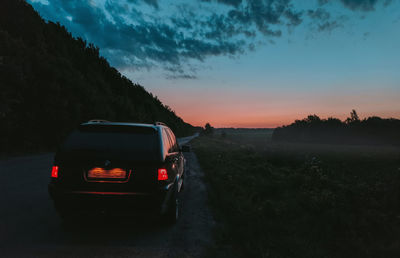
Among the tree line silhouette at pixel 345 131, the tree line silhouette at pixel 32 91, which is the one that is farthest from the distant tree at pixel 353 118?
the tree line silhouette at pixel 32 91

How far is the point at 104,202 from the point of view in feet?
12.3

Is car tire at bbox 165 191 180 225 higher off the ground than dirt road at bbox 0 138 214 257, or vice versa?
car tire at bbox 165 191 180 225

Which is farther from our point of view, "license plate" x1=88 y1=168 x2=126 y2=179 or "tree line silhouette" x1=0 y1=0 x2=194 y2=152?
"tree line silhouette" x1=0 y1=0 x2=194 y2=152

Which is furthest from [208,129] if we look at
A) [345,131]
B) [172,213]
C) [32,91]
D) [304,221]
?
[172,213]

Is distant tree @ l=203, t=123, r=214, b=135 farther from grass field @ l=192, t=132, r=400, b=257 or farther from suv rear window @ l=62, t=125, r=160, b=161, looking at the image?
suv rear window @ l=62, t=125, r=160, b=161

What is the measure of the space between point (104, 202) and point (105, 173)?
0.44 meters

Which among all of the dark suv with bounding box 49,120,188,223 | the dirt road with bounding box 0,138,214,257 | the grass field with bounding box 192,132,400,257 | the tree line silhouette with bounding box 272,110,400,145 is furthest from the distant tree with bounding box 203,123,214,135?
the dark suv with bounding box 49,120,188,223

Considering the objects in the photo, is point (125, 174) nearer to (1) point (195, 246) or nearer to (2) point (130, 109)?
(1) point (195, 246)

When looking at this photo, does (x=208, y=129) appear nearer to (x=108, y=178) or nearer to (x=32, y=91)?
(x=32, y=91)

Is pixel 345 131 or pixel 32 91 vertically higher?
pixel 32 91

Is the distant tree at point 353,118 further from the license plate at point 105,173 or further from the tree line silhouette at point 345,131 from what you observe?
the license plate at point 105,173

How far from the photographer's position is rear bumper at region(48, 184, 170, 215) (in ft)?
12.3

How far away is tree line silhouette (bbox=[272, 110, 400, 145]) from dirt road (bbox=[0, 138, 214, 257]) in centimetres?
6273

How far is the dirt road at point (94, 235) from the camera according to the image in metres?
3.54
